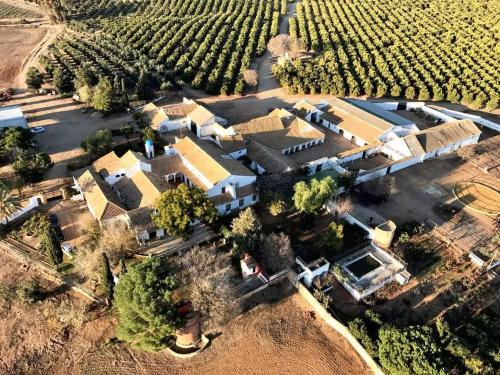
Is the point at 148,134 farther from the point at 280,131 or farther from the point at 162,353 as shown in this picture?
the point at 162,353

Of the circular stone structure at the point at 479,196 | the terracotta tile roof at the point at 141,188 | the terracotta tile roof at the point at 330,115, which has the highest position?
the terracotta tile roof at the point at 141,188

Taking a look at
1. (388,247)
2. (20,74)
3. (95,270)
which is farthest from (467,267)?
(20,74)

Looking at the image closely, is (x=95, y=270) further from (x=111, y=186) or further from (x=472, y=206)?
(x=472, y=206)

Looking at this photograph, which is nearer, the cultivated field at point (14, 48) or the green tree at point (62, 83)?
the green tree at point (62, 83)

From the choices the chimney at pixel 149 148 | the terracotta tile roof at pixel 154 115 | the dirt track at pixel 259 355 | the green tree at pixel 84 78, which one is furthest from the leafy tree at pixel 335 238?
the green tree at pixel 84 78

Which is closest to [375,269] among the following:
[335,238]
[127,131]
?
[335,238]

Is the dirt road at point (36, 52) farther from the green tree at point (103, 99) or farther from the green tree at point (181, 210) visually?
the green tree at point (181, 210)
